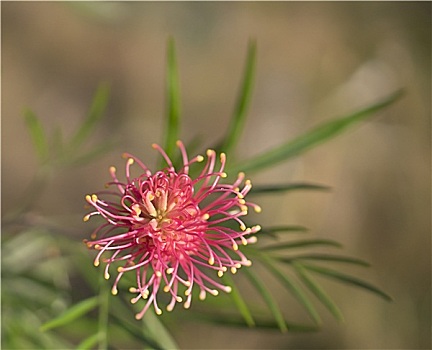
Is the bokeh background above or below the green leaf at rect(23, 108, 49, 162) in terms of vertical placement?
above

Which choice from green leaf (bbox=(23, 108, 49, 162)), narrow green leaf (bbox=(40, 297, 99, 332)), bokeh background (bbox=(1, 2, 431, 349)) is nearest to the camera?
narrow green leaf (bbox=(40, 297, 99, 332))

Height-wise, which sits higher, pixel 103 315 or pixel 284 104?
pixel 284 104

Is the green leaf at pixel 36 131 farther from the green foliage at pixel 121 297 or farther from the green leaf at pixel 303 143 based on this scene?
the green leaf at pixel 303 143

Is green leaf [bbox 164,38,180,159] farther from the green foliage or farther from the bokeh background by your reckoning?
the bokeh background

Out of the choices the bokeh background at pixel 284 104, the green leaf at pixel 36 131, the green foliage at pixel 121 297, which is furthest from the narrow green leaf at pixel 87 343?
the bokeh background at pixel 284 104

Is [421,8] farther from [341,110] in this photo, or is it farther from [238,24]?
[238,24]

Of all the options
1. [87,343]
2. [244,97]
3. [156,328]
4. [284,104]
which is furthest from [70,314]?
[284,104]

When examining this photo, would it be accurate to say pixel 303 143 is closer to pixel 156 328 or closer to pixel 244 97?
pixel 244 97

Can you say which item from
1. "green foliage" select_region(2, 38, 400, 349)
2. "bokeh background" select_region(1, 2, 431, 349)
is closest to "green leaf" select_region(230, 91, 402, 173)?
"green foliage" select_region(2, 38, 400, 349)
